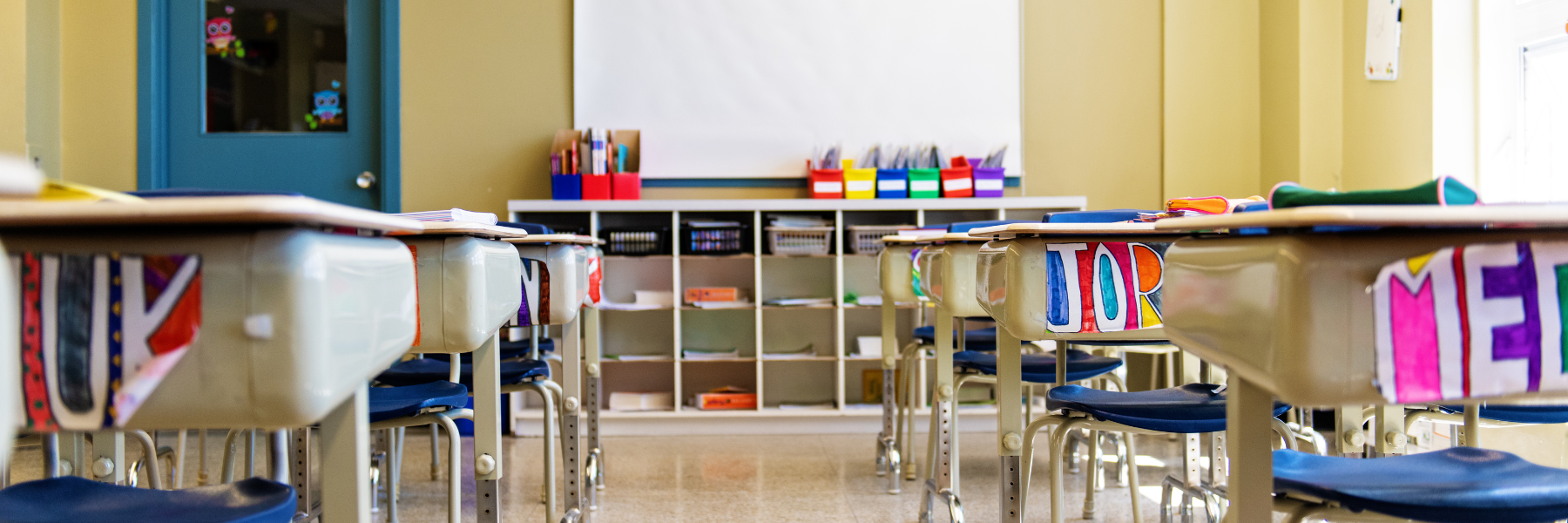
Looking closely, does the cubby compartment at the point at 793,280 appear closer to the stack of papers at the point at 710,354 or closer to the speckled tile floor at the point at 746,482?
the stack of papers at the point at 710,354

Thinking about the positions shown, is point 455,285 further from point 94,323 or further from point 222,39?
point 222,39

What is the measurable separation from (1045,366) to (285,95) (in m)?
3.53

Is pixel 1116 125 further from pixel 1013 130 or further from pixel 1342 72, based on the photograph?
pixel 1342 72

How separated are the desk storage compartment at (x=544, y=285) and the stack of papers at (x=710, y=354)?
195 cm

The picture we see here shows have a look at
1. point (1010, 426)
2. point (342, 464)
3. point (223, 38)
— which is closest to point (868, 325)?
point (1010, 426)

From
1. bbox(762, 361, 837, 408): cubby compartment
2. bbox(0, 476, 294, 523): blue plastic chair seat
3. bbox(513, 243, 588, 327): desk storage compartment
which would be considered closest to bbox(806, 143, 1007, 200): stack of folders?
bbox(762, 361, 837, 408): cubby compartment

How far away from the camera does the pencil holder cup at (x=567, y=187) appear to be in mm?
3875

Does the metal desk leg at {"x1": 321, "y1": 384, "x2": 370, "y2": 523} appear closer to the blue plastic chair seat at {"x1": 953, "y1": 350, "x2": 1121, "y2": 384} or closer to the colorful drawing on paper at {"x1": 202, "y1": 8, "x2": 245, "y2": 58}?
the blue plastic chair seat at {"x1": 953, "y1": 350, "x2": 1121, "y2": 384}

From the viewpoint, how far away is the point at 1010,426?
1681mm

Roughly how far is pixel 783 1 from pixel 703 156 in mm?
799

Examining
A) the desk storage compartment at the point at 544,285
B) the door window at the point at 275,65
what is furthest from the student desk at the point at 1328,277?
the door window at the point at 275,65

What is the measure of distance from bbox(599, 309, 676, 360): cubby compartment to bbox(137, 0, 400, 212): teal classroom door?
1.11 m

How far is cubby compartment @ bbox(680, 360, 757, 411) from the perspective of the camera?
13.9ft

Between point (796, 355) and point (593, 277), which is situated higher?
point (593, 277)
